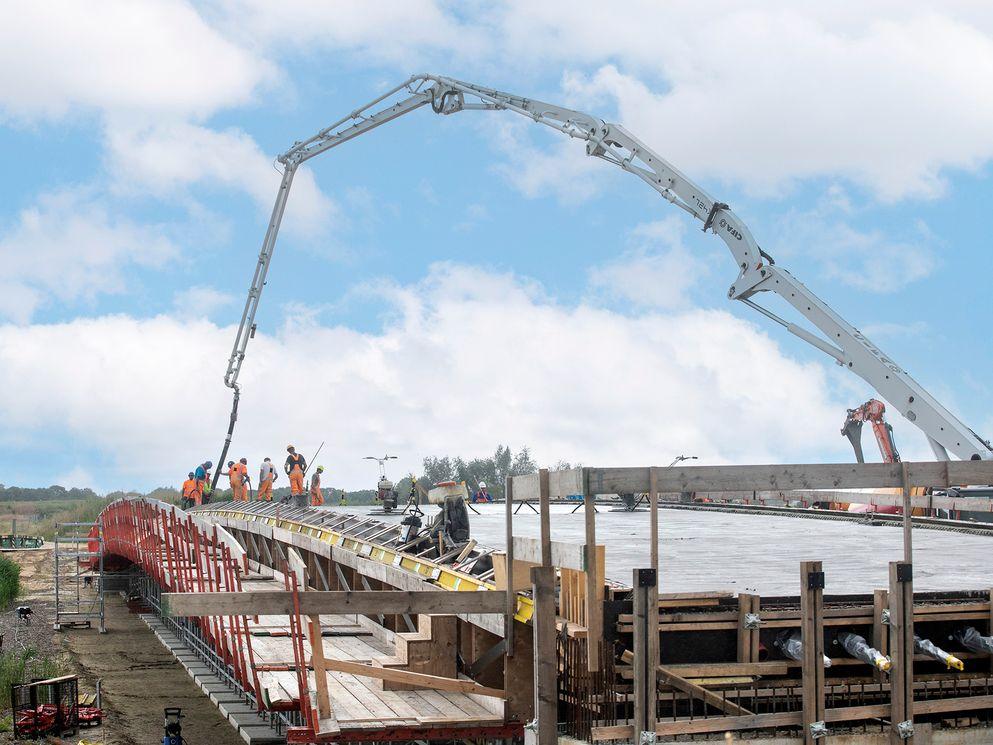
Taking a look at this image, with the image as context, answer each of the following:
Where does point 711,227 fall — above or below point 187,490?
above

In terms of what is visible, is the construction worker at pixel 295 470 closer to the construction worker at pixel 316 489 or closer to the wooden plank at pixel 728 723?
the construction worker at pixel 316 489

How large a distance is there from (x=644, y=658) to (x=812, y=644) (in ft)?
5.07

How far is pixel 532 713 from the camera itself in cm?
1195

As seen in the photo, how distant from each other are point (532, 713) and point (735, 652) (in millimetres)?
2162

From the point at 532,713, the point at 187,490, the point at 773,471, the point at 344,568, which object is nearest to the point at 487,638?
the point at 532,713

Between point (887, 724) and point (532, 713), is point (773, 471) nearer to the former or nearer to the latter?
point (887, 724)

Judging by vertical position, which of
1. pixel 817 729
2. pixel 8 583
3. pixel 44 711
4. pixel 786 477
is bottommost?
pixel 44 711

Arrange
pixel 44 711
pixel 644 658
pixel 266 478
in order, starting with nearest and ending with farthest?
pixel 644 658 → pixel 44 711 → pixel 266 478

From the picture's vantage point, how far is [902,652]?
1084cm

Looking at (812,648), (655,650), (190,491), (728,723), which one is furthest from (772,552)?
(190,491)

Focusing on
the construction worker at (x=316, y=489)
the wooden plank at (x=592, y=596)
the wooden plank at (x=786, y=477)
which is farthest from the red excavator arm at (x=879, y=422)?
the wooden plank at (x=592, y=596)

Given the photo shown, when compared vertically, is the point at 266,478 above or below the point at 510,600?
above

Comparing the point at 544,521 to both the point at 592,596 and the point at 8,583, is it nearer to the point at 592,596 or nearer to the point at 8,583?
the point at 592,596

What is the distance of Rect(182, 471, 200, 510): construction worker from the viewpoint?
1474 inches
